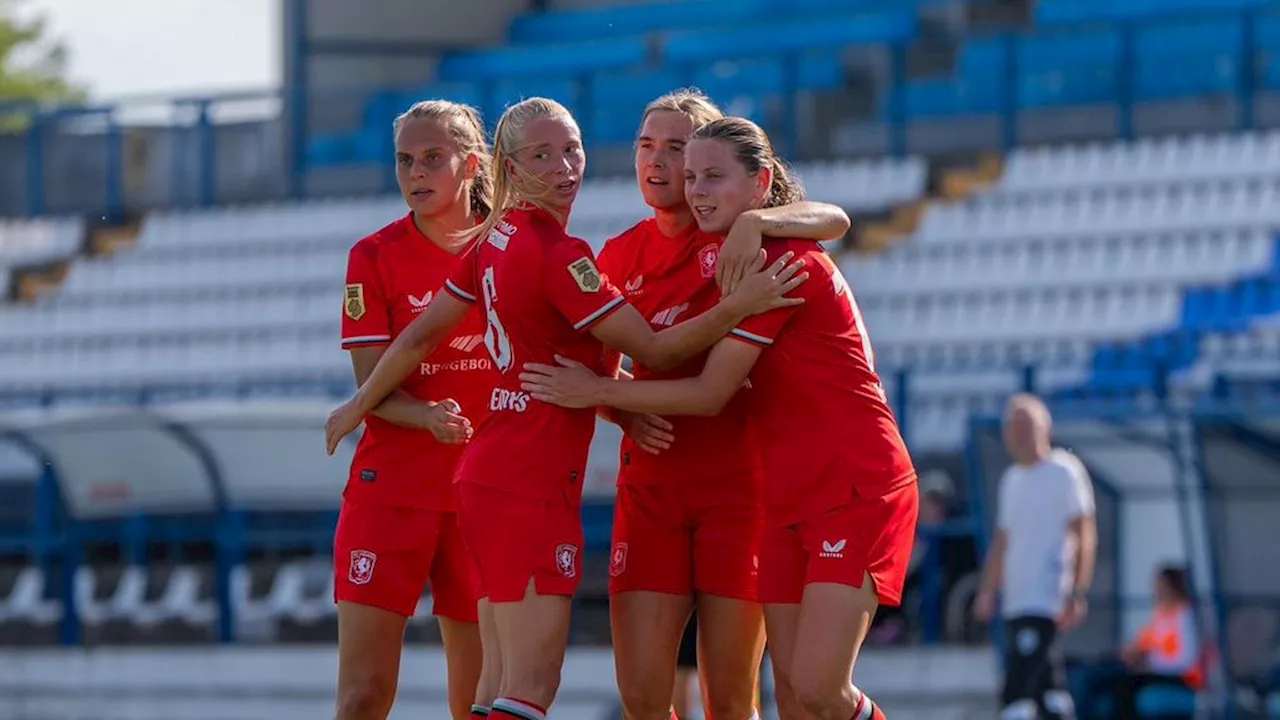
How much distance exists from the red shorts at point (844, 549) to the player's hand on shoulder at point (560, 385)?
601 mm

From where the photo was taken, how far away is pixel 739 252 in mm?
5742

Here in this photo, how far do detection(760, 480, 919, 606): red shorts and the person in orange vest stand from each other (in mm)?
5706

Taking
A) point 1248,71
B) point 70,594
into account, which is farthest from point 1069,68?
point 70,594

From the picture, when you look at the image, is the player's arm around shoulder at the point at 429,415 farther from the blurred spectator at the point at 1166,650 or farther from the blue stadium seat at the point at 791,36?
the blue stadium seat at the point at 791,36

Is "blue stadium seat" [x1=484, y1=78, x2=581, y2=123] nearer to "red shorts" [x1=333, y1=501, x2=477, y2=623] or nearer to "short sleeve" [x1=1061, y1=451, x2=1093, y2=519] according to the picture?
"short sleeve" [x1=1061, y1=451, x2=1093, y2=519]

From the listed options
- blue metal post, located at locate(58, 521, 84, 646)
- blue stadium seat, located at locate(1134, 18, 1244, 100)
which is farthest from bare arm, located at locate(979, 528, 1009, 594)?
blue stadium seat, located at locate(1134, 18, 1244, 100)

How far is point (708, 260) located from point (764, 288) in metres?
0.30

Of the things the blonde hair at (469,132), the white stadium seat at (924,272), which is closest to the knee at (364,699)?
the blonde hair at (469,132)

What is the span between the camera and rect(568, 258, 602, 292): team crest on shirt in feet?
A: 18.5

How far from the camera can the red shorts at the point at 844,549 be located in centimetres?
575

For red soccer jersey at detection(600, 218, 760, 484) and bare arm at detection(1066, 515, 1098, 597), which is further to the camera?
bare arm at detection(1066, 515, 1098, 597)

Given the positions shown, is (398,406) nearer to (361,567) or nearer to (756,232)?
(361,567)

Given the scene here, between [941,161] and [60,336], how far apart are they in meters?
7.83

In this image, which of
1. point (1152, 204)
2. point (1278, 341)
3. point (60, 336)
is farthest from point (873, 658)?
point (60, 336)
